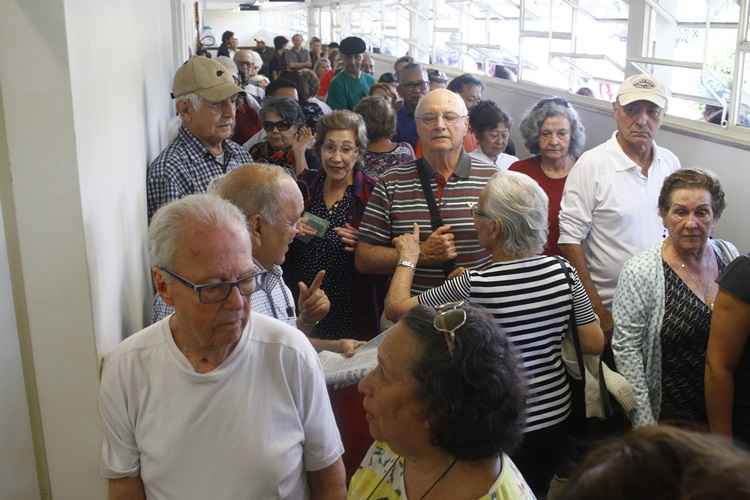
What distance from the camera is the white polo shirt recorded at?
3.54 meters

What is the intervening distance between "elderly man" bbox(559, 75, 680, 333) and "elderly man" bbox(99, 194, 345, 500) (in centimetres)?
199

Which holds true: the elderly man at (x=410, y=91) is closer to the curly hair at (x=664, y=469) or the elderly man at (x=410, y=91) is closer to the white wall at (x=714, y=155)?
the white wall at (x=714, y=155)

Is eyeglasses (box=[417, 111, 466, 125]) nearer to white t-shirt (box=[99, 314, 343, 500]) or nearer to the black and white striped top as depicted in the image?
the black and white striped top

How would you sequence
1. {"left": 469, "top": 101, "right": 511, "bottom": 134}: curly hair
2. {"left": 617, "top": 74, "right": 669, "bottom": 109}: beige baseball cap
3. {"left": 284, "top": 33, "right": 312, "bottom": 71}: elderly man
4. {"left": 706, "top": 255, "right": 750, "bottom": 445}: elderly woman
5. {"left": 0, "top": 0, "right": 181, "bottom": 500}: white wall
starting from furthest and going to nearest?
{"left": 284, "top": 33, "right": 312, "bottom": 71}: elderly man, {"left": 469, "top": 101, "right": 511, "bottom": 134}: curly hair, {"left": 617, "top": 74, "right": 669, "bottom": 109}: beige baseball cap, {"left": 706, "top": 255, "right": 750, "bottom": 445}: elderly woman, {"left": 0, "top": 0, "right": 181, "bottom": 500}: white wall

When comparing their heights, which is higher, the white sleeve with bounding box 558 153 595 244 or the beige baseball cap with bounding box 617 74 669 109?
the beige baseball cap with bounding box 617 74 669 109

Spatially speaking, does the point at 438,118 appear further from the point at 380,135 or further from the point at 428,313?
the point at 428,313

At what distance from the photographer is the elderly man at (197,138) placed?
332 cm

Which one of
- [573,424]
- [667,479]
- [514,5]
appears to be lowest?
[573,424]

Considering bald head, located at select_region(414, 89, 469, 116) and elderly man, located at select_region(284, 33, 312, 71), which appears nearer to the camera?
bald head, located at select_region(414, 89, 469, 116)

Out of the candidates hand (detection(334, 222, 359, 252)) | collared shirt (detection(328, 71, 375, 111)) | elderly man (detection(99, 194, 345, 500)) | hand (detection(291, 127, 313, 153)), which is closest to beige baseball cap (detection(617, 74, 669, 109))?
hand (detection(334, 222, 359, 252))

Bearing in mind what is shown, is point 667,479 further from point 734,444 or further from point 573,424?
point 573,424

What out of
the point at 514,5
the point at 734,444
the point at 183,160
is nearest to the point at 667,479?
the point at 734,444

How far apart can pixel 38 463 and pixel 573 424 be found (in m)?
1.72

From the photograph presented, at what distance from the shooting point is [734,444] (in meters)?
0.91
